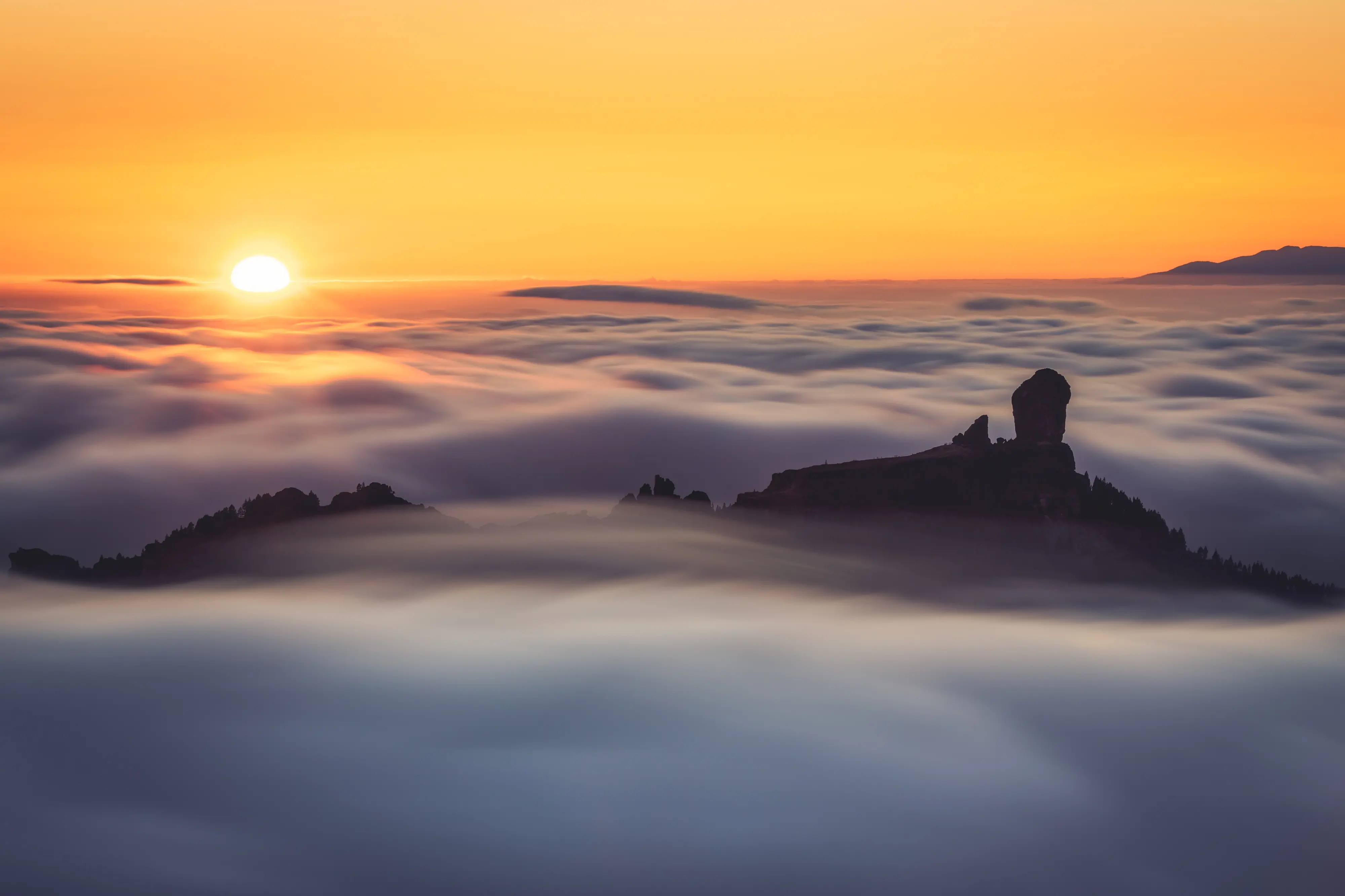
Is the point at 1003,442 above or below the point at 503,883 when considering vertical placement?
above

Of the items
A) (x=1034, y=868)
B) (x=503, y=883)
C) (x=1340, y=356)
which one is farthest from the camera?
(x=1340, y=356)

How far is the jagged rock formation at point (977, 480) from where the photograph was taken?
57375 millimetres

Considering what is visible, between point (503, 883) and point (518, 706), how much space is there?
435 inches

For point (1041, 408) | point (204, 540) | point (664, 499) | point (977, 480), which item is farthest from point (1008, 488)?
point (204, 540)

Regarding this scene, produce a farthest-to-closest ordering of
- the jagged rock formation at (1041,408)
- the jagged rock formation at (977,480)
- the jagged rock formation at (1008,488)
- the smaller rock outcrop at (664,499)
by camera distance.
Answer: the smaller rock outcrop at (664,499) < the jagged rock formation at (977,480) < the jagged rock formation at (1008,488) < the jagged rock formation at (1041,408)

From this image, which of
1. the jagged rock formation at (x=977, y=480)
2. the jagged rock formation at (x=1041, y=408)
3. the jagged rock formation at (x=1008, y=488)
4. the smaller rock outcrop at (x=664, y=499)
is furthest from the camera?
the smaller rock outcrop at (x=664, y=499)

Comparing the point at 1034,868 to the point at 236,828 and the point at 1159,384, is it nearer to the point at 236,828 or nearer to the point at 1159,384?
the point at 236,828

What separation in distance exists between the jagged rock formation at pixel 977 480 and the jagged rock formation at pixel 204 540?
80.8ft

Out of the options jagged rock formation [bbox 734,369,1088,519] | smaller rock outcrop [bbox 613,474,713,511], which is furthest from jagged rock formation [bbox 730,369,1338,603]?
smaller rock outcrop [bbox 613,474,713,511]

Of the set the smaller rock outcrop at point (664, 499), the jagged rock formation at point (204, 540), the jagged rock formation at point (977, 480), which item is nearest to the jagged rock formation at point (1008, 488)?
the jagged rock formation at point (977, 480)

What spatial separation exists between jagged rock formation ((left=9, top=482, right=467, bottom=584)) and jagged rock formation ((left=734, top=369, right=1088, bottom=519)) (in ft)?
80.8

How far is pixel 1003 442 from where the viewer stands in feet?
191

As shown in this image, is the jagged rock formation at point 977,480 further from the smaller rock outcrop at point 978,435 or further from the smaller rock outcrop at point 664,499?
the smaller rock outcrop at point 664,499

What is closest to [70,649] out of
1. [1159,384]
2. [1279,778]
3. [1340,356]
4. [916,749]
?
[916,749]
